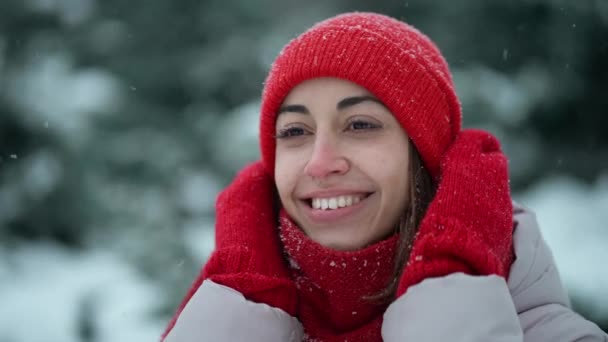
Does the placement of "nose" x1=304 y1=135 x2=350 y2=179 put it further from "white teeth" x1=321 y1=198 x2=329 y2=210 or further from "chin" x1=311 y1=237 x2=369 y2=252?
"chin" x1=311 y1=237 x2=369 y2=252

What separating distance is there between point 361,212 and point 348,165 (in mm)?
131

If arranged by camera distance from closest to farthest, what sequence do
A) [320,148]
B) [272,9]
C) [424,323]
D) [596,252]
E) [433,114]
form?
[424,323]
[320,148]
[433,114]
[596,252]
[272,9]

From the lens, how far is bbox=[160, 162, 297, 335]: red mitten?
1.40 meters

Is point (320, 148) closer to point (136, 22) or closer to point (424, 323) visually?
point (424, 323)

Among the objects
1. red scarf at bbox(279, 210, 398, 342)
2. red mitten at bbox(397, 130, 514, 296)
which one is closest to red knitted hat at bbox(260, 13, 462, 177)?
red mitten at bbox(397, 130, 514, 296)

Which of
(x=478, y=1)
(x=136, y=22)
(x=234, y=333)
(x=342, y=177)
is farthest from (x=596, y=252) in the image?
(x=136, y=22)

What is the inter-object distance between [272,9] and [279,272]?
2107 mm

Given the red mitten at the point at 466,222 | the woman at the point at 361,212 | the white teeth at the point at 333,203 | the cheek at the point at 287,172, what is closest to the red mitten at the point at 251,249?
the woman at the point at 361,212

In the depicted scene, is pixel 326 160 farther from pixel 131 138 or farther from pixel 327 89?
pixel 131 138

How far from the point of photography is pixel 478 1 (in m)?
2.86

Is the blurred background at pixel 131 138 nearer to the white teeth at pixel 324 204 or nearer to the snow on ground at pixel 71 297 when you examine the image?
the snow on ground at pixel 71 297

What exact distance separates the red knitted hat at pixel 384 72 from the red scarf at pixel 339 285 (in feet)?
1.08

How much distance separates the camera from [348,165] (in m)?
1.39

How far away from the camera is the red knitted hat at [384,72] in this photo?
1.41 m
